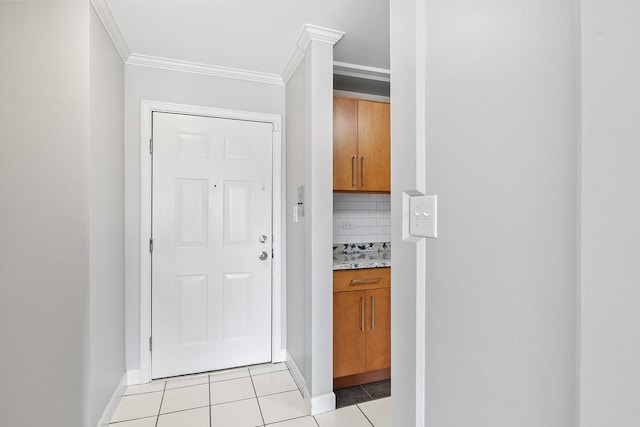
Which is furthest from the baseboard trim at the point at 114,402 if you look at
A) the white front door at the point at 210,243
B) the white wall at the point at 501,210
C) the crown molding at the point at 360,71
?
the crown molding at the point at 360,71

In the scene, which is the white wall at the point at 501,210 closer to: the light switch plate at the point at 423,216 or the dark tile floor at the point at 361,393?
the light switch plate at the point at 423,216

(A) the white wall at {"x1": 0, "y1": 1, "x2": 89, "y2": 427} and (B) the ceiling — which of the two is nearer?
(A) the white wall at {"x1": 0, "y1": 1, "x2": 89, "y2": 427}

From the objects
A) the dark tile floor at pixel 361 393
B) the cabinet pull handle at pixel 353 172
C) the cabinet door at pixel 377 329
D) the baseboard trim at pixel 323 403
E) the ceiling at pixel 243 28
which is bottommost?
the dark tile floor at pixel 361 393

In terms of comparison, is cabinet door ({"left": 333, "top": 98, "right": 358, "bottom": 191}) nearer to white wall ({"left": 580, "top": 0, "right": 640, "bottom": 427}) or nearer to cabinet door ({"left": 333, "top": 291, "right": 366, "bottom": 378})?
cabinet door ({"left": 333, "top": 291, "right": 366, "bottom": 378})

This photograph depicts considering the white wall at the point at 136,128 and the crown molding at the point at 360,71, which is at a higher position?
the crown molding at the point at 360,71

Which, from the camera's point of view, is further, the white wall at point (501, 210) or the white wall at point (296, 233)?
the white wall at point (296, 233)

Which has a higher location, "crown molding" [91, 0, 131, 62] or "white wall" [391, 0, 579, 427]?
"crown molding" [91, 0, 131, 62]

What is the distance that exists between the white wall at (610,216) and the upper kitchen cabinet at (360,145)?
1991 millimetres

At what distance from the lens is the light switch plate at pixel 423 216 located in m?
0.82

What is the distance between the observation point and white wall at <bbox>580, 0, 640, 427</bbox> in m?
0.39

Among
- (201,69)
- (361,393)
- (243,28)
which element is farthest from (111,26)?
(361,393)

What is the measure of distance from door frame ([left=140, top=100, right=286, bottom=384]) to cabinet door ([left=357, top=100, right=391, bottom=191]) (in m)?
0.69

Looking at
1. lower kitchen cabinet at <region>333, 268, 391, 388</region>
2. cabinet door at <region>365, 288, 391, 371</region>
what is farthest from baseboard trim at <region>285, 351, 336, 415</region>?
cabinet door at <region>365, 288, 391, 371</region>

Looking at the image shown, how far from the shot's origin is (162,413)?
192 cm
